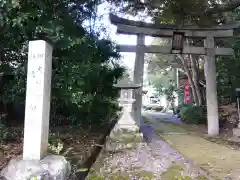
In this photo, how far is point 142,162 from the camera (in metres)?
5.11

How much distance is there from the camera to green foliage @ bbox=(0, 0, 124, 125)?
480 cm

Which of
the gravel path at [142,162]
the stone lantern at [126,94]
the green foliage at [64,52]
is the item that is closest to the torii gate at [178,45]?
the green foliage at [64,52]

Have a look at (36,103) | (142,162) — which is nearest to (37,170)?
(36,103)

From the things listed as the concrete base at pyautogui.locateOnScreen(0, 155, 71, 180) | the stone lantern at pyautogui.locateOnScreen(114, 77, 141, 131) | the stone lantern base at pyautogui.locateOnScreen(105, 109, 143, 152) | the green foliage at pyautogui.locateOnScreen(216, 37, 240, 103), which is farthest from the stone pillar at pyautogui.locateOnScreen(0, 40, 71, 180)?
the green foliage at pyautogui.locateOnScreen(216, 37, 240, 103)

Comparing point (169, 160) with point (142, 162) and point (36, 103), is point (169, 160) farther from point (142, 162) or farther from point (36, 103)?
point (36, 103)

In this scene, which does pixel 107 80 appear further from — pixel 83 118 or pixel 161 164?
pixel 161 164

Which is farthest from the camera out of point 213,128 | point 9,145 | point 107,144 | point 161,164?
point 213,128

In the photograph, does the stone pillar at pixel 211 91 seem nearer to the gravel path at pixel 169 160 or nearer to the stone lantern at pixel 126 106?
the gravel path at pixel 169 160

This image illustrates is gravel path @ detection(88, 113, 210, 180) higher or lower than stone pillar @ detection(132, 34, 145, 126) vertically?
lower

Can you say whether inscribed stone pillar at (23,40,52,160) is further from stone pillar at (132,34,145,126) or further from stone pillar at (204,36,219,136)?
stone pillar at (204,36,219,136)

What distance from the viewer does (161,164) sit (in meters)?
4.97

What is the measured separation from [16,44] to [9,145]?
2204 millimetres

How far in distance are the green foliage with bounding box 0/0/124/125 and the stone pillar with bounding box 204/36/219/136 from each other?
426cm

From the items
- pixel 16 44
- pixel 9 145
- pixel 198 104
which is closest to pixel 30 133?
pixel 9 145
